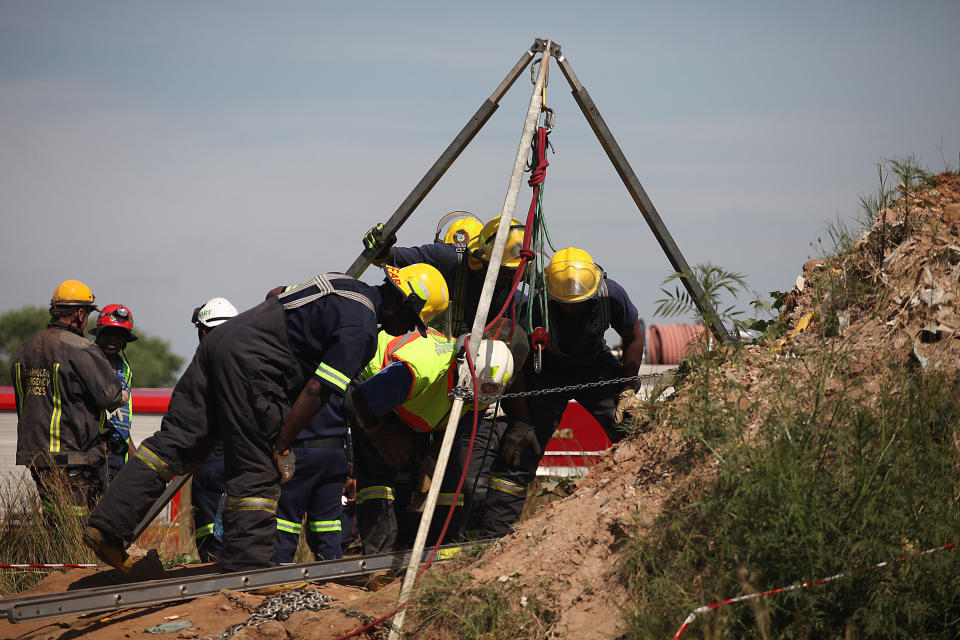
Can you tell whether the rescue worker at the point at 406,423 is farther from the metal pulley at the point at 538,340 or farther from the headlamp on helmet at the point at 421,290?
the metal pulley at the point at 538,340

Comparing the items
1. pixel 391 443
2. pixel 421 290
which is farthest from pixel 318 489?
pixel 421 290

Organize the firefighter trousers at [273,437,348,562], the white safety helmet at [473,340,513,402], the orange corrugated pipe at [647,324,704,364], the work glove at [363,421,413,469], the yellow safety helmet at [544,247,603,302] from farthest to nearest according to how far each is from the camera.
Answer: the orange corrugated pipe at [647,324,704,364]
the yellow safety helmet at [544,247,603,302]
the work glove at [363,421,413,469]
the firefighter trousers at [273,437,348,562]
the white safety helmet at [473,340,513,402]

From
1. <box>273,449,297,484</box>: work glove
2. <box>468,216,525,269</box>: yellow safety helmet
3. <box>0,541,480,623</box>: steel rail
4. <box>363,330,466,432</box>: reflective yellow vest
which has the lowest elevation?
<box>0,541,480,623</box>: steel rail

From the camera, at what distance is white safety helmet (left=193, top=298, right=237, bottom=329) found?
260 inches

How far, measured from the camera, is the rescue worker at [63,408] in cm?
623

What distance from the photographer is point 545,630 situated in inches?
135

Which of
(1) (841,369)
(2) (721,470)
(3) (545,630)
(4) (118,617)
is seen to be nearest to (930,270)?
(1) (841,369)

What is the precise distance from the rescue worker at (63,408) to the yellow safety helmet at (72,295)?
32 cm

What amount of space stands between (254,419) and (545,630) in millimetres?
1908

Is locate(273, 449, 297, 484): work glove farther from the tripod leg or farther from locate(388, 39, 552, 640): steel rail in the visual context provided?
the tripod leg

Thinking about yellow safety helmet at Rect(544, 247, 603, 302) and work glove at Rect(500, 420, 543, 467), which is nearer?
work glove at Rect(500, 420, 543, 467)

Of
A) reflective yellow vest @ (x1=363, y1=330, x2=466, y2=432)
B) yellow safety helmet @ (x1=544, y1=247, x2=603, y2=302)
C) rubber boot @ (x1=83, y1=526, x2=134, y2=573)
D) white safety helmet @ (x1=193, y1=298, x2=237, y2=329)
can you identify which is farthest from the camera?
white safety helmet @ (x1=193, y1=298, x2=237, y2=329)

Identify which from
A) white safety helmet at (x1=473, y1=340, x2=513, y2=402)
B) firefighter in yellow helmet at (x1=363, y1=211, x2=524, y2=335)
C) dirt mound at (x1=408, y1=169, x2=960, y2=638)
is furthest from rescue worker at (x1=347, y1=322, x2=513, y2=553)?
firefighter in yellow helmet at (x1=363, y1=211, x2=524, y2=335)

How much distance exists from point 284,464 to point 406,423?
98cm
